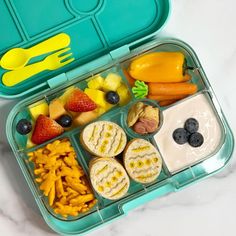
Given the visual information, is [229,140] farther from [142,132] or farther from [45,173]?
[45,173]

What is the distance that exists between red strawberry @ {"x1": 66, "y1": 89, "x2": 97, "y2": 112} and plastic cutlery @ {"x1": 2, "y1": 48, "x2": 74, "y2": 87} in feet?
0.24

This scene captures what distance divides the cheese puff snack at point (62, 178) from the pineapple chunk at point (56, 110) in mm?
47

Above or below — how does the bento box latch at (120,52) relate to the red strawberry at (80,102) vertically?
above

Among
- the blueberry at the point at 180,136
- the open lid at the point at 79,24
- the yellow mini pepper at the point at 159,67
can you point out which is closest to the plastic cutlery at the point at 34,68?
the open lid at the point at 79,24

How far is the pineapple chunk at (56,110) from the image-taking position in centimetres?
111

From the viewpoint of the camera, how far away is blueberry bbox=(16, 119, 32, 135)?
3.62 feet

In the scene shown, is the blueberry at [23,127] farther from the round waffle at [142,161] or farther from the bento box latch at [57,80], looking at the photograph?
the round waffle at [142,161]

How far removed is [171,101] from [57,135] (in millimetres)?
218

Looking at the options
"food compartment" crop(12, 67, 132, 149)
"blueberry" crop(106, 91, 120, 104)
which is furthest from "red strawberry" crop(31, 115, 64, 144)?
"blueberry" crop(106, 91, 120, 104)

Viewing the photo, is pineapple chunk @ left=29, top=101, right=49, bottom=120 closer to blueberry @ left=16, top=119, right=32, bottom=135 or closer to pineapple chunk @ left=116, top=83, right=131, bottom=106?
blueberry @ left=16, top=119, right=32, bottom=135

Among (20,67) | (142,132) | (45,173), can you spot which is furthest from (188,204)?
(20,67)

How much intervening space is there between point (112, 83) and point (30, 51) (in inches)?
6.4

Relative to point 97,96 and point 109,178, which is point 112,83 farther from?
point 109,178

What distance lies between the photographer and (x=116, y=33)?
1147 millimetres
